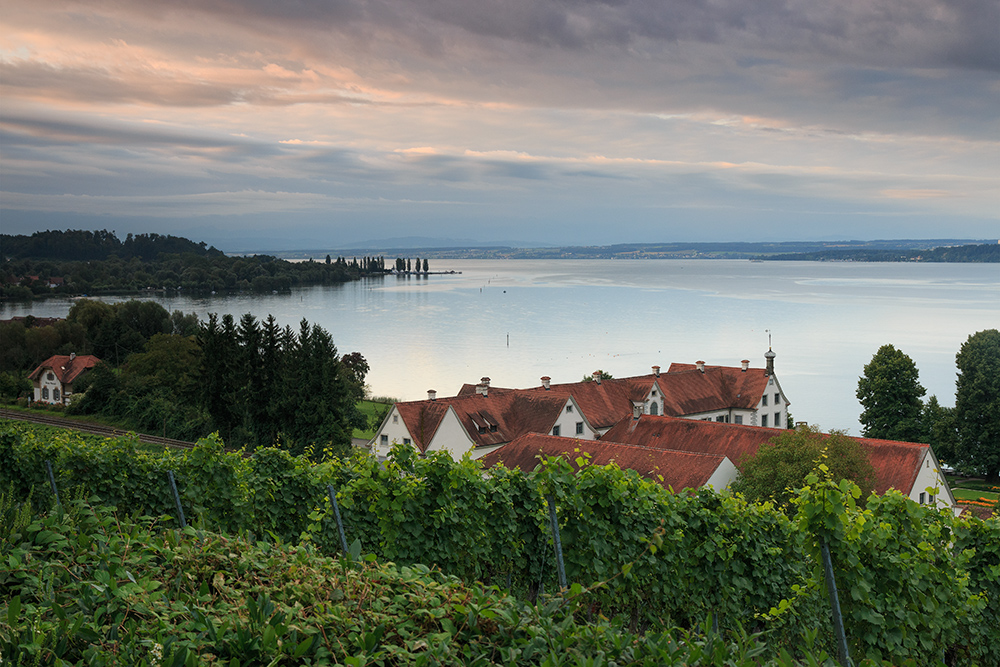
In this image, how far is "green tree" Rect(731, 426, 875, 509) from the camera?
26219mm

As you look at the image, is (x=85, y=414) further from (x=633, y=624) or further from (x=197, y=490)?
(x=633, y=624)

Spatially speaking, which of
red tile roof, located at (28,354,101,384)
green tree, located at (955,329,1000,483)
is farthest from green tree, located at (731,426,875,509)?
red tile roof, located at (28,354,101,384)

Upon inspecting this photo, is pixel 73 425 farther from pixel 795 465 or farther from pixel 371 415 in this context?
pixel 795 465

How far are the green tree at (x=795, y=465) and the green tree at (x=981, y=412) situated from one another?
24771 millimetres

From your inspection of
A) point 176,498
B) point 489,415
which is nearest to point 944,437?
point 489,415

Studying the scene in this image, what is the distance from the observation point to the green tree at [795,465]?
86.0 feet

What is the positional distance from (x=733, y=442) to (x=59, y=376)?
58.5 meters

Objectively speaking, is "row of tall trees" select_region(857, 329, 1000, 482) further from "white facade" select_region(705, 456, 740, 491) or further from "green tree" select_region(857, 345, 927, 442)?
"white facade" select_region(705, 456, 740, 491)

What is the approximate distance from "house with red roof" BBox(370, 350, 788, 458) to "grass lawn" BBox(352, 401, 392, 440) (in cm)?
841

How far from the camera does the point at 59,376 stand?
65562mm

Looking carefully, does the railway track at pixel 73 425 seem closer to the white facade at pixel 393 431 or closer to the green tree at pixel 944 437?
the white facade at pixel 393 431

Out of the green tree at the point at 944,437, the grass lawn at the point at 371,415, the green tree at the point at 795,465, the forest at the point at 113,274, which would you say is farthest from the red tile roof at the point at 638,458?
the forest at the point at 113,274

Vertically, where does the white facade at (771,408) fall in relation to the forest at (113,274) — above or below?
below

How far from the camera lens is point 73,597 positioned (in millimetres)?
4777
